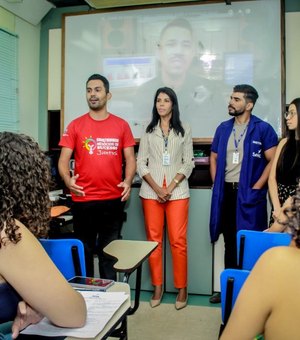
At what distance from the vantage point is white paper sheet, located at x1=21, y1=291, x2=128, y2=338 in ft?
3.51

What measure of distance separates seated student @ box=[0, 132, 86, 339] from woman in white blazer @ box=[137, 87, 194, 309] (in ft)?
6.48

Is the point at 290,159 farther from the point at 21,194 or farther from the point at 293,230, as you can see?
the point at 21,194

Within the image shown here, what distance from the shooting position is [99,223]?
2.93 m

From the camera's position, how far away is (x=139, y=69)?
3.82m

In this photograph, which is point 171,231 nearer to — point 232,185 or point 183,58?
point 232,185

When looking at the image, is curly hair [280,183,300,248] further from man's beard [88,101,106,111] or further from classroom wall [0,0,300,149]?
classroom wall [0,0,300,149]

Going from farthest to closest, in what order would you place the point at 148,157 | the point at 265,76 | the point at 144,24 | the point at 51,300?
the point at 144,24 < the point at 265,76 < the point at 148,157 < the point at 51,300

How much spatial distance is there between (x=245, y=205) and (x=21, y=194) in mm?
2148

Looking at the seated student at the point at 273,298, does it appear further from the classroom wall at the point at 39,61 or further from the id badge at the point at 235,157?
the classroom wall at the point at 39,61

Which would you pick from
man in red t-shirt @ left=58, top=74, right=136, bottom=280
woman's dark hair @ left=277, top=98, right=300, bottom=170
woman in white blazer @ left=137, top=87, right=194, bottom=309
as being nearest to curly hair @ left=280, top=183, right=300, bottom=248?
woman's dark hair @ left=277, top=98, right=300, bottom=170

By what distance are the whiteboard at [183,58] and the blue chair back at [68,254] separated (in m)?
2.26

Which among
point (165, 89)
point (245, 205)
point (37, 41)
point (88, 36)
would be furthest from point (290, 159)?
point (37, 41)

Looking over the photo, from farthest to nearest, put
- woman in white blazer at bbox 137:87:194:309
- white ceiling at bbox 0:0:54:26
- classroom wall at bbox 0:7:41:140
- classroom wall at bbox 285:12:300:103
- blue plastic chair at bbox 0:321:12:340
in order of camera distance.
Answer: classroom wall at bbox 0:7:41:140 → white ceiling at bbox 0:0:54:26 → classroom wall at bbox 285:12:300:103 → woman in white blazer at bbox 137:87:194:309 → blue plastic chair at bbox 0:321:12:340

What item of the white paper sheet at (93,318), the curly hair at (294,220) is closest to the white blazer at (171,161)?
the white paper sheet at (93,318)
